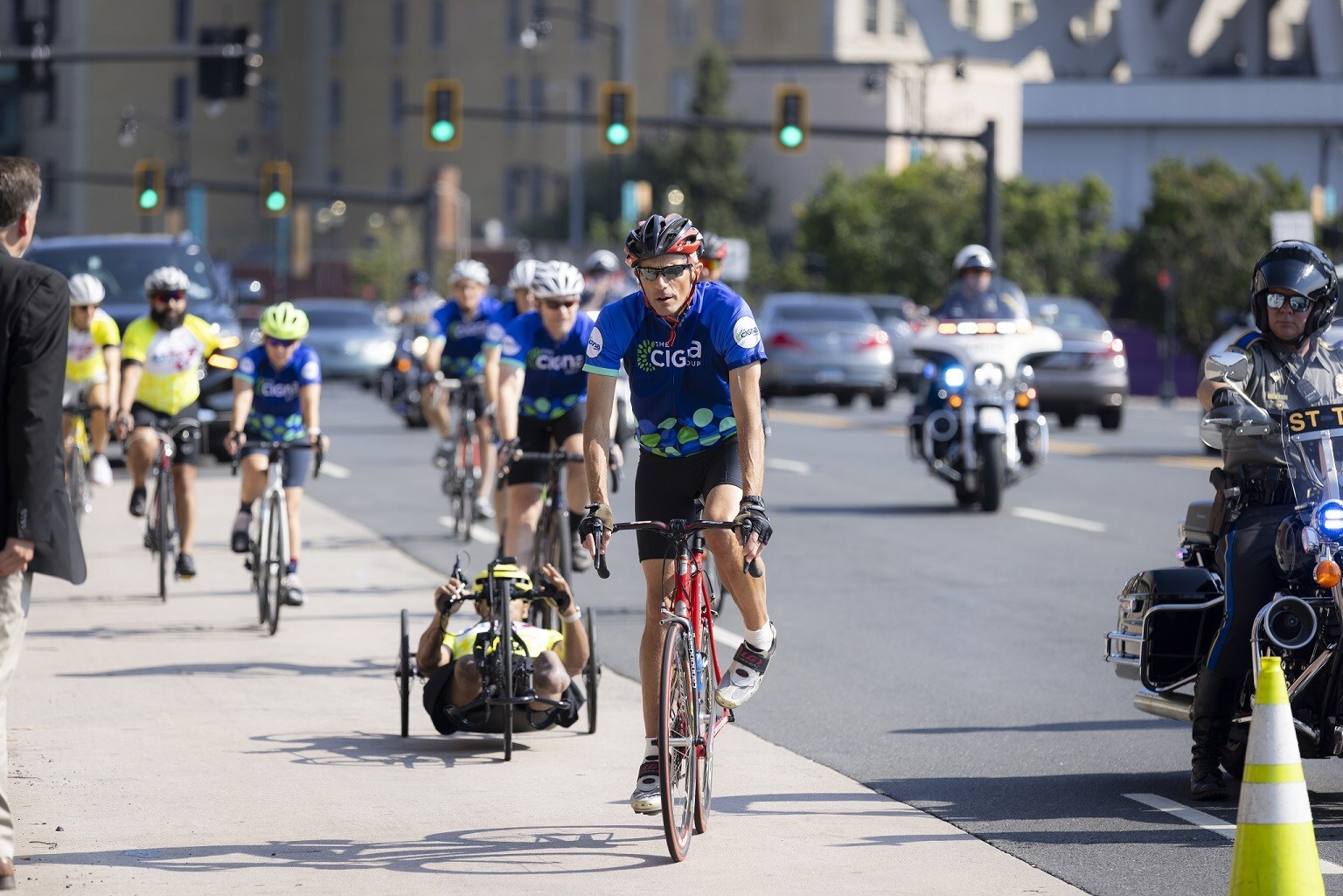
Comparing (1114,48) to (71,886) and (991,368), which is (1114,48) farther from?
(71,886)

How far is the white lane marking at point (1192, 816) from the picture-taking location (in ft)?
24.2

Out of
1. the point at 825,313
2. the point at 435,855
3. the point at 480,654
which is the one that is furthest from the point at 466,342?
the point at 825,313

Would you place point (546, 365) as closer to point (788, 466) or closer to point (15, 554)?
point (15, 554)

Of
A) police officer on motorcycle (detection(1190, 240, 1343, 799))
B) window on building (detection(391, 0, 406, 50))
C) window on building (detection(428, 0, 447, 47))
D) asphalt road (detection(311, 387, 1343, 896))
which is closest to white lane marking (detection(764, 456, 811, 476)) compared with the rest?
asphalt road (detection(311, 387, 1343, 896))

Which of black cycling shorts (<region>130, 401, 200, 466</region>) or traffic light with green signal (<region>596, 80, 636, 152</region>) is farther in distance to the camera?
traffic light with green signal (<region>596, 80, 636, 152</region>)

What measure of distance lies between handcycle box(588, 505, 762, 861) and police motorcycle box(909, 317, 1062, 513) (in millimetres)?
11454

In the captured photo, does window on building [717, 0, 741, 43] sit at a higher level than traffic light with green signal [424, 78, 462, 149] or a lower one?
higher

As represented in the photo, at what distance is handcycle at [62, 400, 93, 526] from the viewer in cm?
1603

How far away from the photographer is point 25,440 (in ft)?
20.5

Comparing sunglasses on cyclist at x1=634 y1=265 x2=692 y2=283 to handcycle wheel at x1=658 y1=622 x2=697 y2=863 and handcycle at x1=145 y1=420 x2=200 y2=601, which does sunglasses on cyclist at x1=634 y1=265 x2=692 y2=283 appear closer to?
handcycle wheel at x1=658 y1=622 x2=697 y2=863

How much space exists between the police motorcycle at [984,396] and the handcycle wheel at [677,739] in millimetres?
11769

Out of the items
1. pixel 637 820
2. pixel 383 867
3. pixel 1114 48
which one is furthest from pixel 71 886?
pixel 1114 48

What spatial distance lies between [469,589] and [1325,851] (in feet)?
11.5

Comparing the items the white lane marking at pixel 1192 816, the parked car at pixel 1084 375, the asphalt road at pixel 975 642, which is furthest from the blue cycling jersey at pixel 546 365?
the parked car at pixel 1084 375
